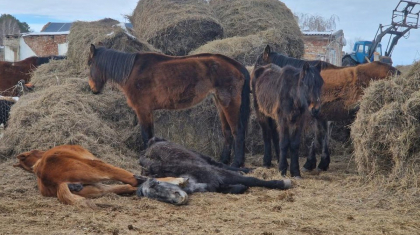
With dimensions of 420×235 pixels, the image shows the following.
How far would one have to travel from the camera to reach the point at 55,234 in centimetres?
359

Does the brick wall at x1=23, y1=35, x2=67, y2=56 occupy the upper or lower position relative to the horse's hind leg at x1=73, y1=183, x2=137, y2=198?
upper

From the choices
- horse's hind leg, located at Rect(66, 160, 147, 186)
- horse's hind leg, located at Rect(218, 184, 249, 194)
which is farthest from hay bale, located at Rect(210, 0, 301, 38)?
horse's hind leg, located at Rect(66, 160, 147, 186)

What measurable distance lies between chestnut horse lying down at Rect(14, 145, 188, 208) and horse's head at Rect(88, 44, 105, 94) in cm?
328

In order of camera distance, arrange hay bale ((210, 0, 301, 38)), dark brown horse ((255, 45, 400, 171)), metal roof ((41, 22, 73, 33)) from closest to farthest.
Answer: dark brown horse ((255, 45, 400, 171)), hay bale ((210, 0, 301, 38)), metal roof ((41, 22, 73, 33))

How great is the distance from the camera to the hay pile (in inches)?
212

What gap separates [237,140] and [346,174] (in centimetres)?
190

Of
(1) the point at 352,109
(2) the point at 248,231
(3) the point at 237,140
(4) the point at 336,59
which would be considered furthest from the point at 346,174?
(4) the point at 336,59

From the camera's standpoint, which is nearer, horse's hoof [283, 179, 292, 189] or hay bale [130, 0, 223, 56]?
horse's hoof [283, 179, 292, 189]

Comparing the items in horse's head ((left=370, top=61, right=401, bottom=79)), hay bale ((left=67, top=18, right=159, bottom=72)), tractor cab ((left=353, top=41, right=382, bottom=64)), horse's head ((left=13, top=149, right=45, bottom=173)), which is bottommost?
horse's head ((left=13, top=149, right=45, bottom=173))

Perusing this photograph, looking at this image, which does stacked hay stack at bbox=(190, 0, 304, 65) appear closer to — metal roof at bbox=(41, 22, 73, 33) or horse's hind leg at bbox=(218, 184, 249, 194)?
horse's hind leg at bbox=(218, 184, 249, 194)

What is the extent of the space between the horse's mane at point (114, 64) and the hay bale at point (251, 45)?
2.57 m

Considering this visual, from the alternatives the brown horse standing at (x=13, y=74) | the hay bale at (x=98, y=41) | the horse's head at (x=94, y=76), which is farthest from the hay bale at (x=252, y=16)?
the brown horse standing at (x=13, y=74)

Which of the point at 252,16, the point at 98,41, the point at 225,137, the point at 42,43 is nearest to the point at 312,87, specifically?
the point at 225,137

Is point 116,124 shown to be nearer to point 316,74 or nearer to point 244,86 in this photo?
point 244,86
